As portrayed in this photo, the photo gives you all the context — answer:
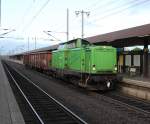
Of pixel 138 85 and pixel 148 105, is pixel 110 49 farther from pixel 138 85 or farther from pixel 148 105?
pixel 148 105

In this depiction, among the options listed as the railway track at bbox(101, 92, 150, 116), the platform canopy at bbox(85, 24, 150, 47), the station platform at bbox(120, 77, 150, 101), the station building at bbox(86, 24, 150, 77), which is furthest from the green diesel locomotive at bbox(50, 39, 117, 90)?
the station building at bbox(86, 24, 150, 77)

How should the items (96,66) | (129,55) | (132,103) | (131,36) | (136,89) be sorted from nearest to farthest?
(132,103) → (136,89) → (96,66) → (131,36) → (129,55)

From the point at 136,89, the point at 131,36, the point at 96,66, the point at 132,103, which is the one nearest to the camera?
the point at 132,103

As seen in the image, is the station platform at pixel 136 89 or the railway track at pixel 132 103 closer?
the railway track at pixel 132 103

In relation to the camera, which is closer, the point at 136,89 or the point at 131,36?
the point at 136,89

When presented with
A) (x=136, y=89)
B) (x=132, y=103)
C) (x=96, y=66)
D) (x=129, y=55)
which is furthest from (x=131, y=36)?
(x=129, y=55)

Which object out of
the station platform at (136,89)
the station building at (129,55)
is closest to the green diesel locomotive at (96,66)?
the station platform at (136,89)

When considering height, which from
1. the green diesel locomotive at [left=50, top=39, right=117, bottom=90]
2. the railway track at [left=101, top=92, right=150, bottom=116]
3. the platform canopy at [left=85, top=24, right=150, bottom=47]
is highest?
the platform canopy at [left=85, top=24, right=150, bottom=47]

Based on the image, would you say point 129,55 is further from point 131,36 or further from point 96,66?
point 96,66

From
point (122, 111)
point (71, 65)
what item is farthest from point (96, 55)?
point (122, 111)

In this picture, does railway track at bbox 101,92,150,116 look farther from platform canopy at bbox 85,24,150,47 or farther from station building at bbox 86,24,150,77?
station building at bbox 86,24,150,77

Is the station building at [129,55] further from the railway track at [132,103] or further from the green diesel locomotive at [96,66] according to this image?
the railway track at [132,103]

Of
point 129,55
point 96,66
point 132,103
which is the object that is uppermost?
point 129,55

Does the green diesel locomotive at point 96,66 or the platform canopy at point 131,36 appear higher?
the platform canopy at point 131,36
